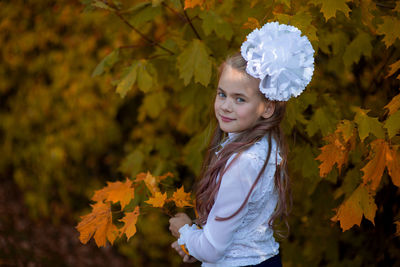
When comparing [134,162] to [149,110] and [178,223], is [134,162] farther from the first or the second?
[178,223]

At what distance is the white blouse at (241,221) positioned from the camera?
144cm

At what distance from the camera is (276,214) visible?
62.7 inches

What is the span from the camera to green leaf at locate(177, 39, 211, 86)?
2.06 meters

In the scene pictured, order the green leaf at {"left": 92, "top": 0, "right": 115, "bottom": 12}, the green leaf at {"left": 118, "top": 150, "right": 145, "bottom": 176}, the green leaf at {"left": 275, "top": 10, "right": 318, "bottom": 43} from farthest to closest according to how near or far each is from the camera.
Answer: the green leaf at {"left": 118, "top": 150, "right": 145, "bottom": 176} → the green leaf at {"left": 92, "top": 0, "right": 115, "bottom": 12} → the green leaf at {"left": 275, "top": 10, "right": 318, "bottom": 43}

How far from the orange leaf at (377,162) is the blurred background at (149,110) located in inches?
3.5

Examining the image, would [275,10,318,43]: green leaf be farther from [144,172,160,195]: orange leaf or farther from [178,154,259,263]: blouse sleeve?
[144,172,160,195]: orange leaf

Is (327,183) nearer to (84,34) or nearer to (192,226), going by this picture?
(192,226)

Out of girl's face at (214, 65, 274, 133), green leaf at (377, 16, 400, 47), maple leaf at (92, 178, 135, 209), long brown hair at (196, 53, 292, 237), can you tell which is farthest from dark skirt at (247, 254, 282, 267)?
green leaf at (377, 16, 400, 47)

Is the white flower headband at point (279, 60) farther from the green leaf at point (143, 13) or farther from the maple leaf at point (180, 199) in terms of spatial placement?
the green leaf at point (143, 13)

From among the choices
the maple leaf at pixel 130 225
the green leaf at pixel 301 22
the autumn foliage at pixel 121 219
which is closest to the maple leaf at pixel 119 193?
the autumn foliage at pixel 121 219

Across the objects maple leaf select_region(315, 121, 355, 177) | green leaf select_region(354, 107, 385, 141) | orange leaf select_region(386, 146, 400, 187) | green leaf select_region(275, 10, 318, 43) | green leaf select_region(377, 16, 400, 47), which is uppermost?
green leaf select_region(275, 10, 318, 43)

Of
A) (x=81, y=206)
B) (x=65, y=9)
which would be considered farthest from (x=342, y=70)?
(x=81, y=206)

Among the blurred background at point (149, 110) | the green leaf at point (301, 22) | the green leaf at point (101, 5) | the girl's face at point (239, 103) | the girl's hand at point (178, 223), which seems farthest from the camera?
the blurred background at point (149, 110)

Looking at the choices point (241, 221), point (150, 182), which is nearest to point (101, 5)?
point (150, 182)
